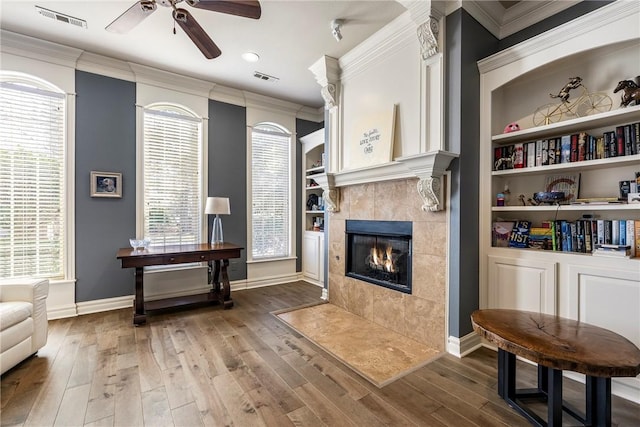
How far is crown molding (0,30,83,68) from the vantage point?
3043 millimetres

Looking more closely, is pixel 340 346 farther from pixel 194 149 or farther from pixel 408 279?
pixel 194 149

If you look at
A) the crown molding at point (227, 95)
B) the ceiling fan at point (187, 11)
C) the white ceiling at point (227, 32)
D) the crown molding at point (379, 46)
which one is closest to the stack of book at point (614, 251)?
the white ceiling at point (227, 32)

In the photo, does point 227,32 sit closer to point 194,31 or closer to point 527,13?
point 194,31

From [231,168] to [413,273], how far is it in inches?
121

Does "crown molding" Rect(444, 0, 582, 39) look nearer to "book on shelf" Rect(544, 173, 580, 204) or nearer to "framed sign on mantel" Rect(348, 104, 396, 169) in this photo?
"framed sign on mantel" Rect(348, 104, 396, 169)

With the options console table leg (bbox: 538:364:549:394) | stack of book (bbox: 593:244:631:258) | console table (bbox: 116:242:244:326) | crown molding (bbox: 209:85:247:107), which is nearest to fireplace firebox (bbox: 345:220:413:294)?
console table leg (bbox: 538:364:549:394)

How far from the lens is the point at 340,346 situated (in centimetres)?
262

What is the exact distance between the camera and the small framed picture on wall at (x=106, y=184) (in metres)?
3.49

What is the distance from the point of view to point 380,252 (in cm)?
324

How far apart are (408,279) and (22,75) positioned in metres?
4.64

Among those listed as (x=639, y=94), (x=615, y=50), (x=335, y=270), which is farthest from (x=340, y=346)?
(x=615, y=50)

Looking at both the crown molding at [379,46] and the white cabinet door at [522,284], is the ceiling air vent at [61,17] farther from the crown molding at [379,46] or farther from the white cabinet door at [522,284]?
the white cabinet door at [522,284]

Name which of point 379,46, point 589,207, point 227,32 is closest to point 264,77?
point 227,32

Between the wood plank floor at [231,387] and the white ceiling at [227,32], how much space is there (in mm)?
3042
